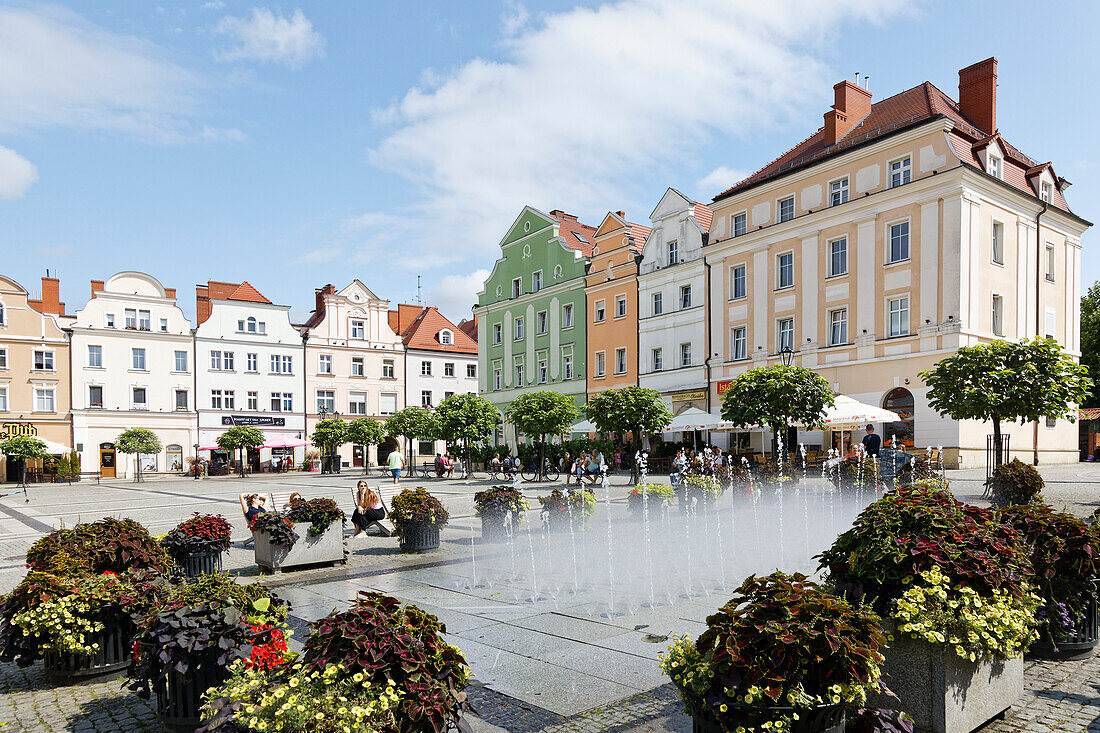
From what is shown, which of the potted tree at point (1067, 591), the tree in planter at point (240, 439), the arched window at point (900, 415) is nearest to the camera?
the potted tree at point (1067, 591)

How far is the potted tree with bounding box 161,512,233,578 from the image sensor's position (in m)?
9.05

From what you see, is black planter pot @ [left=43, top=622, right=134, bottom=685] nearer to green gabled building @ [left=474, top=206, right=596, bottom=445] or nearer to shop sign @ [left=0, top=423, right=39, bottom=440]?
green gabled building @ [left=474, top=206, right=596, bottom=445]

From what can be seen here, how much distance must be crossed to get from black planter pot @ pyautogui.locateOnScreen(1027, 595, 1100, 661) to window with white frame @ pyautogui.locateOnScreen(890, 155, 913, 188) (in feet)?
86.2

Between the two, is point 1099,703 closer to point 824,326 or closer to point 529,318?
point 824,326

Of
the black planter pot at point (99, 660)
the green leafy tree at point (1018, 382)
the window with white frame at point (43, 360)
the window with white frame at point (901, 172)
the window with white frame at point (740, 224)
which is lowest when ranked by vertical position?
the black planter pot at point (99, 660)

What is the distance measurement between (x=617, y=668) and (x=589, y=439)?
32338 mm

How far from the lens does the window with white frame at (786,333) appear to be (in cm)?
3303

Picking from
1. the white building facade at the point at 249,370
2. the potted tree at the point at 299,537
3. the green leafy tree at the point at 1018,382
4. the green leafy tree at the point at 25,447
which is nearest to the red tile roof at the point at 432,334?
the white building facade at the point at 249,370

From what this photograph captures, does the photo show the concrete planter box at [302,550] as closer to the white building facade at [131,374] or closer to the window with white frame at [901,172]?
the window with white frame at [901,172]

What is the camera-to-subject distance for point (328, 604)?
26.0ft

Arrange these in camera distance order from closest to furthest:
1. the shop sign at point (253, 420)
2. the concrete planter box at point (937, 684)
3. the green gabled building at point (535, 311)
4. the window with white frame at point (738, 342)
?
the concrete planter box at point (937, 684) → the window with white frame at point (738, 342) → the green gabled building at point (535, 311) → the shop sign at point (253, 420)

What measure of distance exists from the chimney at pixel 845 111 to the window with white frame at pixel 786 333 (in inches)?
311

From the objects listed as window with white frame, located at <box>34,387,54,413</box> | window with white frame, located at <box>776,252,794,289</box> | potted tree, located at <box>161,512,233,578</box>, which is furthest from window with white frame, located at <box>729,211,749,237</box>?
window with white frame, located at <box>34,387,54,413</box>

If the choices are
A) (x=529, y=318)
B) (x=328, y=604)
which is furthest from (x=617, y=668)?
(x=529, y=318)
